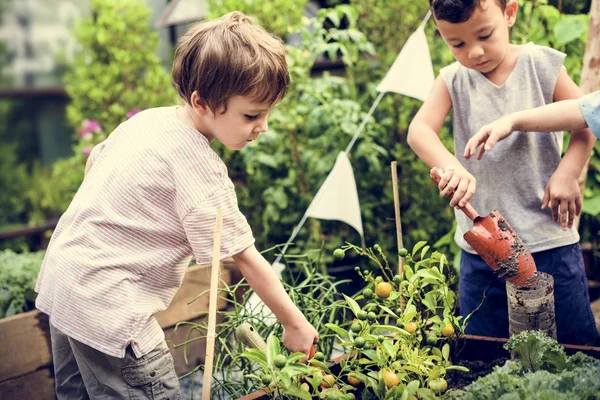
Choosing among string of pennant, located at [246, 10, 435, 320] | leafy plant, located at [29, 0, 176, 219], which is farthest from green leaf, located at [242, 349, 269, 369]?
leafy plant, located at [29, 0, 176, 219]

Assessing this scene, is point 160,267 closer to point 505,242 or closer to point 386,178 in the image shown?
point 505,242

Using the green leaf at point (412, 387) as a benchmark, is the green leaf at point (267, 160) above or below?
below

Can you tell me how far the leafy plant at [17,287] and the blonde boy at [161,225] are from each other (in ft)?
3.42

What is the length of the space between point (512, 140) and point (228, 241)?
0.94 metres

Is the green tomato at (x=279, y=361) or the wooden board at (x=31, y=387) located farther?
the wooden board at (x=31, y=387)

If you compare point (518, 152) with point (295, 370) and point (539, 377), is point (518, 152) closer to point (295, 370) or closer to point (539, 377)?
point (539, 377)

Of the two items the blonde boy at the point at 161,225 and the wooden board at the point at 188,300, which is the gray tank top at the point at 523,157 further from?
the wooden board at the point at 188,300

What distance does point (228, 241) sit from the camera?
5.40ft

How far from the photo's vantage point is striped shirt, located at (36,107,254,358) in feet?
5.48

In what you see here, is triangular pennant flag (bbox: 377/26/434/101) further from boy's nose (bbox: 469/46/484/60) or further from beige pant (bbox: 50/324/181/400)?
beige pant (bbox: 50/324/181/400)

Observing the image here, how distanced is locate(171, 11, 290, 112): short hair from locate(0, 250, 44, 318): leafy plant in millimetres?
1408

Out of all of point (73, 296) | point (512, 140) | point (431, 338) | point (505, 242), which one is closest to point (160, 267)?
point (73, 296)

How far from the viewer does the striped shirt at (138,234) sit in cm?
167

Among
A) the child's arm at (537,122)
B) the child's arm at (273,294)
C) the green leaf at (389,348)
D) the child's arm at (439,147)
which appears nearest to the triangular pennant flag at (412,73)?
the child's arm at (439,147)
